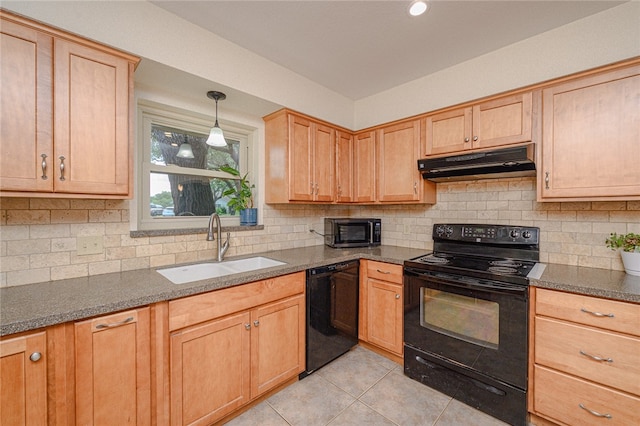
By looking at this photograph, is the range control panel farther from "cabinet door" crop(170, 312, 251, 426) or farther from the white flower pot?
"cabinet door" crop(170, 312, 251, 426)

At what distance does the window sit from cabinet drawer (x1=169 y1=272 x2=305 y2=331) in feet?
2.94

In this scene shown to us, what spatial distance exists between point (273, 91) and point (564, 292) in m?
2.40

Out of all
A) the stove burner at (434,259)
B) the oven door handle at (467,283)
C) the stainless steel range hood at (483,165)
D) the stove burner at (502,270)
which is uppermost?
the stainless steel range hood at (483,165)

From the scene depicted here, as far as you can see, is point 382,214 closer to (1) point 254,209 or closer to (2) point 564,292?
(1) point 254,209

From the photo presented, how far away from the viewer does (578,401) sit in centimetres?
145

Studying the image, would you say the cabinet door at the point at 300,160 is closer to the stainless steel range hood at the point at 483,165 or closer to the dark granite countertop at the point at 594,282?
the stainless steel range hood at the point at 483,165

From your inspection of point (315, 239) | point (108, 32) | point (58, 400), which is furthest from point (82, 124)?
point (315, 239)

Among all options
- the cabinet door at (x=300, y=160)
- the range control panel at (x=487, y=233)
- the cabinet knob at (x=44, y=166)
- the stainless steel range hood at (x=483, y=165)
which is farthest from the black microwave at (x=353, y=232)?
the cabinet knob at (x=44, y=166)

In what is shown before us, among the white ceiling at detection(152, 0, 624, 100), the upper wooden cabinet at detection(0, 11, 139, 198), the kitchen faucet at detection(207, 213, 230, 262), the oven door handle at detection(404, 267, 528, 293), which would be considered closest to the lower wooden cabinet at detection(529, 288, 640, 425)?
the oven door handle at detection(404, 267, 528, 293)

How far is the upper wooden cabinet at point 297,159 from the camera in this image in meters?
2.35

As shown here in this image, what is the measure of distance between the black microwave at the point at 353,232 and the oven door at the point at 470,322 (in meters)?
0.76

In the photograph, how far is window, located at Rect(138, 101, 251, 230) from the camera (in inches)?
79.7

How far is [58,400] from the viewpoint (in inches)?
42.1

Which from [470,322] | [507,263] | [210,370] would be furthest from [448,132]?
A: [210,370]
